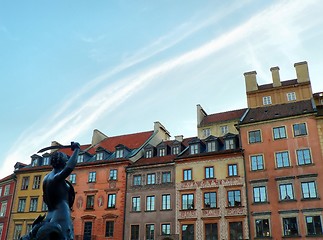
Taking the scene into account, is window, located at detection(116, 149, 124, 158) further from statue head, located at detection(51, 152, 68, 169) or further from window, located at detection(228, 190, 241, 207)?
statue head, located at detection(51, 152, 68, 169)

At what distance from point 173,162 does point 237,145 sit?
7263 millimetres

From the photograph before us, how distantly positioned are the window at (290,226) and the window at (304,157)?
538 cm

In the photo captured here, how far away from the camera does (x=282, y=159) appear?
3491 centimetres

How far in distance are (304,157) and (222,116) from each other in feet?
55.6

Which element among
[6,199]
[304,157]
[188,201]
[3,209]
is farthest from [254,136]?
[3,209]

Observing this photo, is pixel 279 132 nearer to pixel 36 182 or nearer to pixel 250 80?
pixel 250 80

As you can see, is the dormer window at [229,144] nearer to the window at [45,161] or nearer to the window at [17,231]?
the window at [45,161]

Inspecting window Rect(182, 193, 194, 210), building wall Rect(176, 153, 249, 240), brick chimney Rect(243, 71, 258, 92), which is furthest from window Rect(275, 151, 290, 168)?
brick chimney Rect(243, 71, 258, 92)

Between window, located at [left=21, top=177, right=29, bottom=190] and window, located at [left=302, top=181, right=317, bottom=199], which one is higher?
window, located at [left=21, top=177, right=29, bottom=190]

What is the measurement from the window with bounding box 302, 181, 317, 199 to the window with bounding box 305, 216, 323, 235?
1900 mm

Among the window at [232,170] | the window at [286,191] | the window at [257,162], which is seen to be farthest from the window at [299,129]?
the window at [232,170]

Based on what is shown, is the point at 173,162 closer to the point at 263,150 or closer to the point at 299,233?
the point at 263,150

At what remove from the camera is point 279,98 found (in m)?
44.2

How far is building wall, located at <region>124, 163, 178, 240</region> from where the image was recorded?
124 feet
